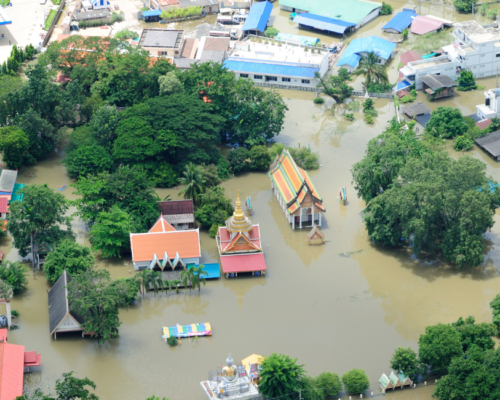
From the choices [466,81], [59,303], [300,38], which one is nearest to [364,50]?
[300,38]

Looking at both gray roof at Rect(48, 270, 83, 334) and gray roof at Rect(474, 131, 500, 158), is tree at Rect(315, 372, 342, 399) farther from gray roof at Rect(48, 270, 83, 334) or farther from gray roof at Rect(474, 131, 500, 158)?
gray roof at Rect(474, 131, 500, 158)

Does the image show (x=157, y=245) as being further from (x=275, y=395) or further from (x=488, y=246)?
(x=488, y=246)

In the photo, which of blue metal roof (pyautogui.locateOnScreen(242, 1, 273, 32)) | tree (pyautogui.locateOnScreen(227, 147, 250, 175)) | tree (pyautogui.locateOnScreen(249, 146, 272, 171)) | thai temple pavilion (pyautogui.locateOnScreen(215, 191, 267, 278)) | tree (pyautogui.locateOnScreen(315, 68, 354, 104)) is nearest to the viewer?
thai temple pavilion (pyautogui.locateOnScreen(215, 191, 267, 278))

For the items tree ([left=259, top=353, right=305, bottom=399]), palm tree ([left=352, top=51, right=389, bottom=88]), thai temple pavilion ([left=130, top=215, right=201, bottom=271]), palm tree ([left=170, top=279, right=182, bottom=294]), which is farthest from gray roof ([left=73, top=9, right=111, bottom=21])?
tree ([left=259, top=353, right=305, bottom=399])

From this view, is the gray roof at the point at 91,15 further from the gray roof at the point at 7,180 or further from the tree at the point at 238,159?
the tree at the point at 238,159

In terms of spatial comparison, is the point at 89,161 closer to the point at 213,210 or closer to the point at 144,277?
the point at 213,210
